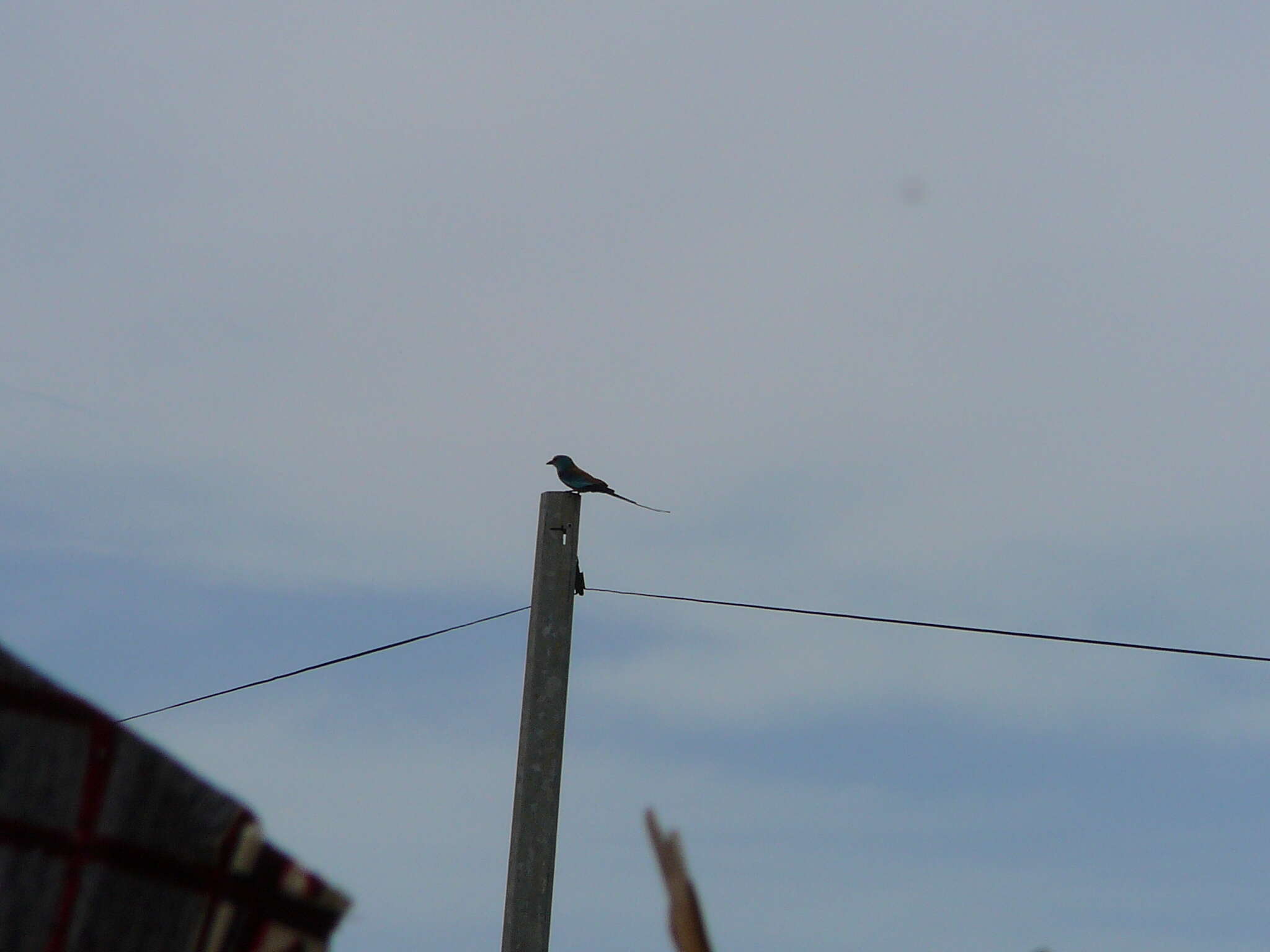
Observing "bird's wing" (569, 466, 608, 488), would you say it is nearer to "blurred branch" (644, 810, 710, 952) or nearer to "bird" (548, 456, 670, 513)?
"bird" (548, 456, 670, 513)

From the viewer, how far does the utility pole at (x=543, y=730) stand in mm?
7359

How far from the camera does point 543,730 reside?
7766 millimetres

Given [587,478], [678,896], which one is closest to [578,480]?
[587,478]

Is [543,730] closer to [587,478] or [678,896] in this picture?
[587,478]

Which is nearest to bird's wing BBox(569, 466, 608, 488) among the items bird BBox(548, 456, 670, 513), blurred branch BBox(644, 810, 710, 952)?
bird BBox(548, 456, 670, 513)

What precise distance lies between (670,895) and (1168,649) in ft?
26.8

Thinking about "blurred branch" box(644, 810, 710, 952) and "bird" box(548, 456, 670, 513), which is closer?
"blurred branch" box(644, 810, 710, 952)

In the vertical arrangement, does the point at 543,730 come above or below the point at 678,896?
above

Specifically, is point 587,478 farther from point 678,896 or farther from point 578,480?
point 678,896

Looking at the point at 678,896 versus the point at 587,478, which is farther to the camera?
the point at 587,478

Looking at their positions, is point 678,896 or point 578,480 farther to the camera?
point 578,480

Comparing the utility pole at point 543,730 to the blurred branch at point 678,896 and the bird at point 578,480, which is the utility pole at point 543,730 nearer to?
the bird at point 578,480

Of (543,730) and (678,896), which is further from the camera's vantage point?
(543,730)

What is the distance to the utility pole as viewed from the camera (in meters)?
7.36
